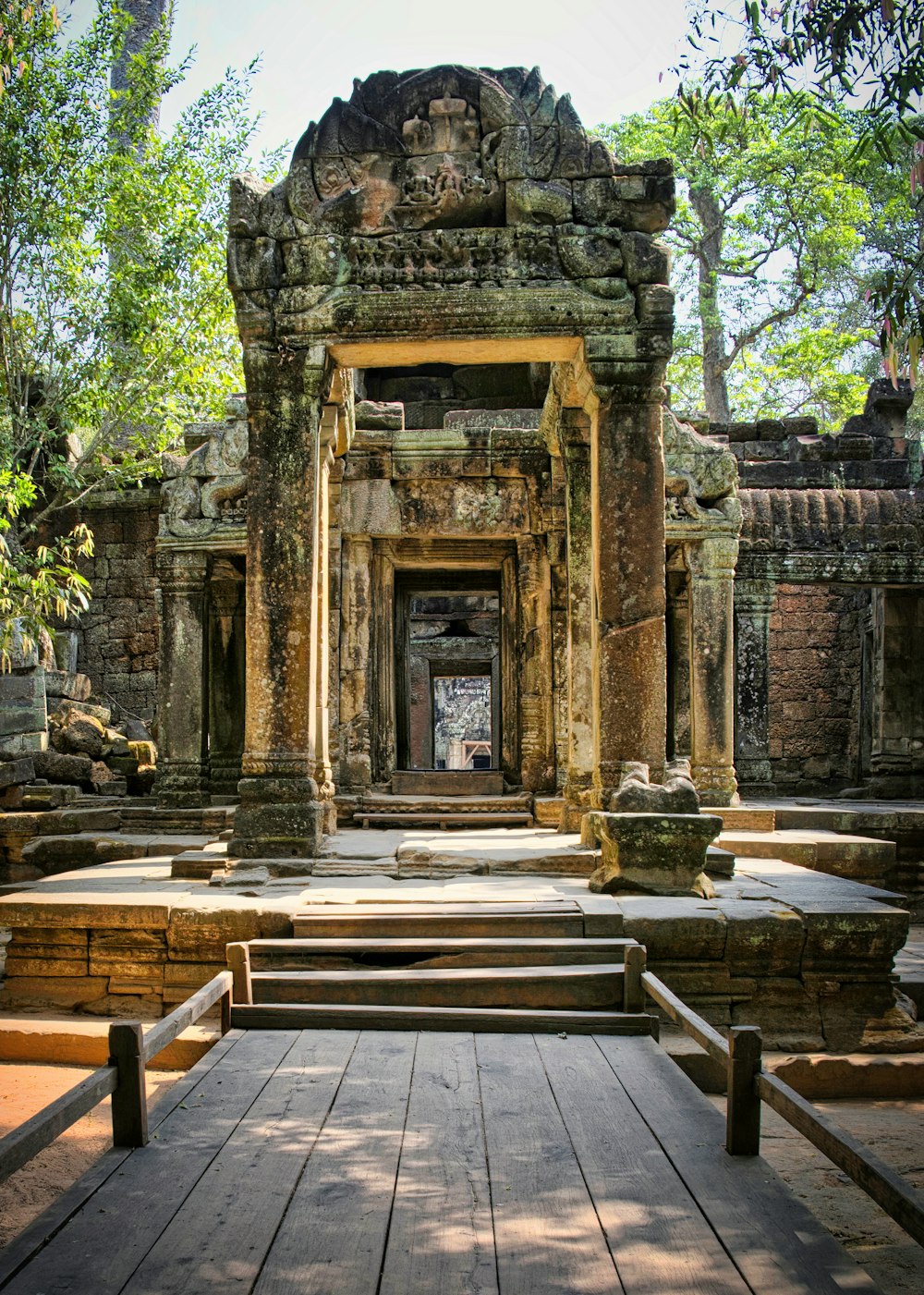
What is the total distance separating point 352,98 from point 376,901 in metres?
5.20

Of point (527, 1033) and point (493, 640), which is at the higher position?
point (493, 640)

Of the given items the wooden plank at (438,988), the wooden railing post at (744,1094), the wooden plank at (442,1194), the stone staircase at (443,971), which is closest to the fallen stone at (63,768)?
the stone staircase at (443,971)

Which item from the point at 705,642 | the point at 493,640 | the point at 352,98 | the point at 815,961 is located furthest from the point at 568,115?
the point at 493,640

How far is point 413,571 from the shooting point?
43.0 feet

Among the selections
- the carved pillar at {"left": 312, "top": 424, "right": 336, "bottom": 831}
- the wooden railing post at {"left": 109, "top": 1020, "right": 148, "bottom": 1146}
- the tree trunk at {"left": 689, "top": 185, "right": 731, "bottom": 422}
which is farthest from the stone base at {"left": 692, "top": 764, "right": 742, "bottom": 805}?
the tree trunk at {"left": 689, "top": 185, "right": 731, "bottom": 422}

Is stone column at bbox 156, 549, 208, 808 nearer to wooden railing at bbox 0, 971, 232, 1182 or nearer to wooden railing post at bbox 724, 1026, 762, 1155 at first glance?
wooden railing at bbox 0, 971, 232, 1182

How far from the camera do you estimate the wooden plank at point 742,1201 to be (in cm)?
234

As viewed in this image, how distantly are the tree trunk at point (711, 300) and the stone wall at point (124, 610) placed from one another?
13.2 m

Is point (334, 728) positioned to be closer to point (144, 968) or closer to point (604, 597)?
point (604, 597)

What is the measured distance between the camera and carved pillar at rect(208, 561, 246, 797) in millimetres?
11375

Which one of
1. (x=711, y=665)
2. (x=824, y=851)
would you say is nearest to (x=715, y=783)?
(x=711, y=665)

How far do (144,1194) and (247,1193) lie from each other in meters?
0.26

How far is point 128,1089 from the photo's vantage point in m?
3.10

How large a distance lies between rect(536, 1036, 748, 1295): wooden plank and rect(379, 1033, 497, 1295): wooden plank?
286 mm
